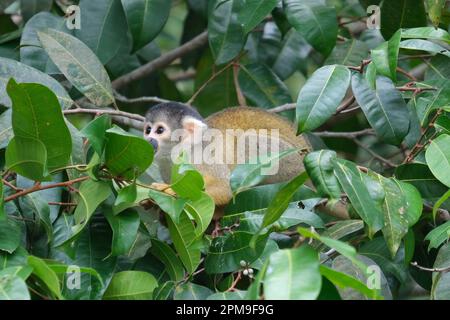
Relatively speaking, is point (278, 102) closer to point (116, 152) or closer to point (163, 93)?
point (163, 93)

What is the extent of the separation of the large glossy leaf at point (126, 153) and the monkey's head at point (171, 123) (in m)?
1.27

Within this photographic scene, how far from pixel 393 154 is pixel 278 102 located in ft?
2.96

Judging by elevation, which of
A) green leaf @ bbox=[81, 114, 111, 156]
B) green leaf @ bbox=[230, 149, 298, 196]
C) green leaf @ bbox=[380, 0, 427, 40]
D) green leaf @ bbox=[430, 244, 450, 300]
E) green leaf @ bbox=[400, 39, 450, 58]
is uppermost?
green leaf @ bbox=[81, 114, 111, 156]

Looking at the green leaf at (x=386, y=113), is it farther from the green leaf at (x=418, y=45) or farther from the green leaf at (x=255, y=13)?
the green leaf at (x=255, y=13)

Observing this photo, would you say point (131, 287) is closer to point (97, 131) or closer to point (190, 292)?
point (190, 292)

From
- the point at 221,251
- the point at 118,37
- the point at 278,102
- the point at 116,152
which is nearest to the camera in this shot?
the point at 116,152

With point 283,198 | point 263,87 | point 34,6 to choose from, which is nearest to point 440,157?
point 283,198

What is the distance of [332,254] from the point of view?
2.75 m

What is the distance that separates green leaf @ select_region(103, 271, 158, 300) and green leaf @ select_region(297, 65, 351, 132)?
729 millimetres

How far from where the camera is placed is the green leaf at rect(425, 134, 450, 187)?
8.43ft

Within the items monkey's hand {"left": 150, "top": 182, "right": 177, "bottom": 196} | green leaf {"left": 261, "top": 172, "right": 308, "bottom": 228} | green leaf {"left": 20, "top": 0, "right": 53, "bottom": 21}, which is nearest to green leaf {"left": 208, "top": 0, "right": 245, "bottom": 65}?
green leaf {"left": 20, "top": 0, "right": 53, "bottom": 21}

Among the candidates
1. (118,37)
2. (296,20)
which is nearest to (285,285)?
(296,20)

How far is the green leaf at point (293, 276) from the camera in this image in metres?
1.75

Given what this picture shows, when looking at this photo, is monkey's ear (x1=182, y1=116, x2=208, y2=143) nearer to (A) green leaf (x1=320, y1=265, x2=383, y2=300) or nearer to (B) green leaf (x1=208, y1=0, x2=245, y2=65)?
(B) green leaf (x1=208, y1=0, x2=245, y2=65)
